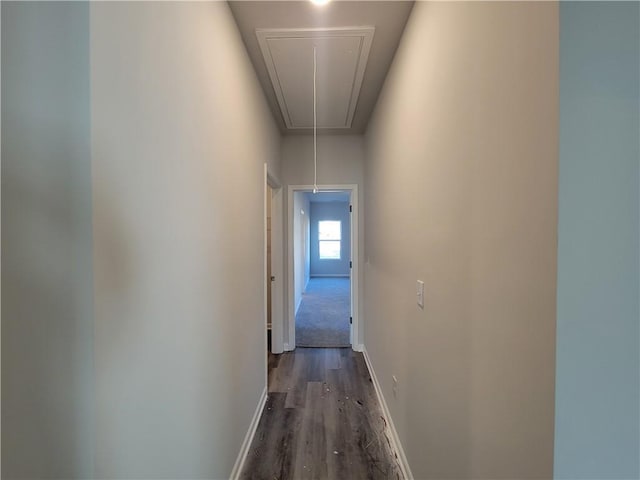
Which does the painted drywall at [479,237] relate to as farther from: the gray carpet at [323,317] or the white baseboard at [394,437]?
the gray carpet at [323,317]

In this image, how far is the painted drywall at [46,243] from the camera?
19.5 inches

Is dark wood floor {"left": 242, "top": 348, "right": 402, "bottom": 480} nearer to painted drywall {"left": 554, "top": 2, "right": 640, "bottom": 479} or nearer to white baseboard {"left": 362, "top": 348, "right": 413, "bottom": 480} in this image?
white baseboard {"left": 362, "top": 348, "right": 413, "bottom": 480}

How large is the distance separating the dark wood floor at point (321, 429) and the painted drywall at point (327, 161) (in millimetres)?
810

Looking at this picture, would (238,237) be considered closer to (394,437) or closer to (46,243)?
(46,243)

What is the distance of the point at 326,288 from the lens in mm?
A: 7816

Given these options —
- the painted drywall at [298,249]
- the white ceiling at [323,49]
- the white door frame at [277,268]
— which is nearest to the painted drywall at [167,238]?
the white ceiling at [323,49]

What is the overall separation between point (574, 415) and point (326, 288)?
7.33 meters

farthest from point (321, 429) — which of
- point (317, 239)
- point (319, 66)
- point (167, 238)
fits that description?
Answer: point (317, 239)

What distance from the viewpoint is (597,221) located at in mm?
561

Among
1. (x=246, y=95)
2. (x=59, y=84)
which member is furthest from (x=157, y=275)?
(x=246, y=95)

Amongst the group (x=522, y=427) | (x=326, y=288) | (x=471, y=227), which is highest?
(x=471, y=227)

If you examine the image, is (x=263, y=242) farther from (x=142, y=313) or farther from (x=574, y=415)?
(x=574, y=415)

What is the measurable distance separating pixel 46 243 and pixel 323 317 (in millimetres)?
4599

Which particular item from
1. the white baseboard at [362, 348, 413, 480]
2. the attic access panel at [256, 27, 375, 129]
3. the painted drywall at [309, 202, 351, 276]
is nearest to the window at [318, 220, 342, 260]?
the painted drywall at [309, 202, 351, 276]
